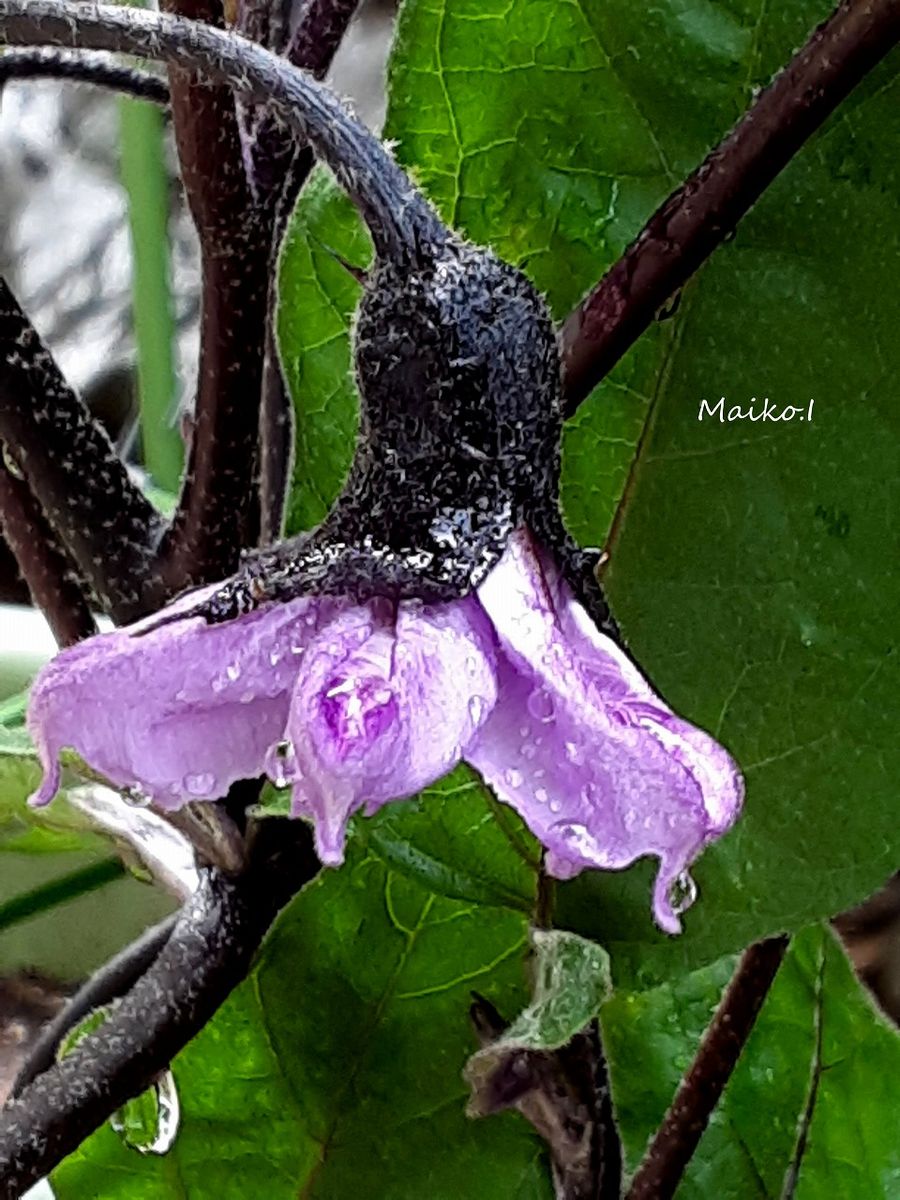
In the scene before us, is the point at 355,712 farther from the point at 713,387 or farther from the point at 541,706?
the point at 713,387

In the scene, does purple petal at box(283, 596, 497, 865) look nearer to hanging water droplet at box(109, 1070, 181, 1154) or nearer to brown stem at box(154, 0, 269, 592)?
brown stem at box(154, 0, 269, 592)

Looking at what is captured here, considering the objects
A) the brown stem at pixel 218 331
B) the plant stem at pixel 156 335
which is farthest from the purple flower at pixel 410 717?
the plant stem at pixel 156 335

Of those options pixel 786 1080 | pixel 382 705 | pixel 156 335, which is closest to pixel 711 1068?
pixel 786 1080

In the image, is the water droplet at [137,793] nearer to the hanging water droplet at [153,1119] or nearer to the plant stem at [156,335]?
the hanging water droplet at [153,1119]

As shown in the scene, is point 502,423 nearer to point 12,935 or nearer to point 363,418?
point 363,418

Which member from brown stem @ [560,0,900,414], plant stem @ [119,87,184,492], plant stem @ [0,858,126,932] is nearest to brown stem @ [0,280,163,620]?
brown stem @ [560,0,900,414]

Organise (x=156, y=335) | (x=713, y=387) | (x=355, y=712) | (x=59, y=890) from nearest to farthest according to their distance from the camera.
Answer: (x=355, y=712) → (x=713, y=387) → (x=59, y=890) → (x=156, y=335)

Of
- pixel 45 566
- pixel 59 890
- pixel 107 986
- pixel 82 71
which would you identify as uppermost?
pixel 82 71

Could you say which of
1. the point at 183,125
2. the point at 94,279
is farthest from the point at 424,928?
the point at 94,279

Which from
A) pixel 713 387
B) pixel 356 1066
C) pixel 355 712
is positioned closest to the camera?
pixel 355 712
